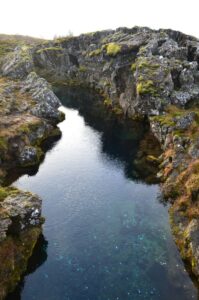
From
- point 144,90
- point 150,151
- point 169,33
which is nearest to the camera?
point 150,151

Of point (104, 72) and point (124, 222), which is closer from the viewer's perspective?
point (124, 222)

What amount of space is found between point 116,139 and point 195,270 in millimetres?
53729

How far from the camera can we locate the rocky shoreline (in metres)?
63.1

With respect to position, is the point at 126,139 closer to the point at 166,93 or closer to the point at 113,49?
the point at 166,93

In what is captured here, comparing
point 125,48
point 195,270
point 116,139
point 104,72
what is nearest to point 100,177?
point 116,139

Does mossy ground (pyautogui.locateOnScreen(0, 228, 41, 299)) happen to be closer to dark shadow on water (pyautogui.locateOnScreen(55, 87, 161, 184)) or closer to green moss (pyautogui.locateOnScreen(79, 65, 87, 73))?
dark shadow on water (pyautogui.locateOnScreen(55, 87, 161, 184))

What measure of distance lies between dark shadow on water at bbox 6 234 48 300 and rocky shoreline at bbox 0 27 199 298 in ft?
66.1

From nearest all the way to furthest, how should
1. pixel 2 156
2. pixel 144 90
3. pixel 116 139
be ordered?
1. pixel 2 156
2. pixel 116 139
3. pixel 144 90

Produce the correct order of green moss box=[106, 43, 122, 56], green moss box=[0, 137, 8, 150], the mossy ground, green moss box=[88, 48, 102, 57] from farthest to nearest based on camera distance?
green moss box=[88, 48, 102, 57]
green moss box=[106, 43, 122, 56]
green moss box=[0, 137, 8, 150]
the mossy ground

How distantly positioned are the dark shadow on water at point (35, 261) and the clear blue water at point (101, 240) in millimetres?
148

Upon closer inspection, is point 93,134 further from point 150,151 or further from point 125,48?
point 125,48

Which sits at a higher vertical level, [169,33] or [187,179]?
[169,33]

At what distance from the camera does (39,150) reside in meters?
88.9

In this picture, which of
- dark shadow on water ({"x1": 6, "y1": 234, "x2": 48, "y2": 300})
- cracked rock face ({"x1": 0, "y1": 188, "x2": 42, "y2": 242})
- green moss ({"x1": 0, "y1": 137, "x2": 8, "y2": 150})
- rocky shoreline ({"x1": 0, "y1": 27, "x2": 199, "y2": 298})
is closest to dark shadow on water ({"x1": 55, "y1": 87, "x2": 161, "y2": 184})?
rocky shoreline ({"x1": 0, "y1": 27, "x2": 199, "y2": 298})
